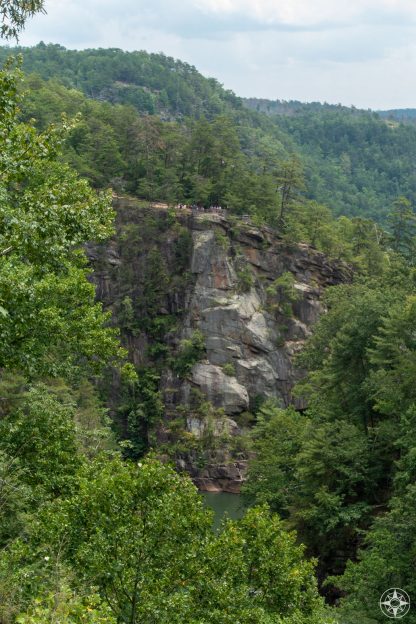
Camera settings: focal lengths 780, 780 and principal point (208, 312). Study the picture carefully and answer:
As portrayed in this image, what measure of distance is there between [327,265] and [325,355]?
1804 centimetres

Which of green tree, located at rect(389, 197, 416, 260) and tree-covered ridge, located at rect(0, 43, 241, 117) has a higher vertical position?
tree-covered ridge, located at rect(0, 43, 241, 117)

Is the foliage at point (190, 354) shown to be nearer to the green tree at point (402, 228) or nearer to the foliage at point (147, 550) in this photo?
the green tree at point (402, 228)

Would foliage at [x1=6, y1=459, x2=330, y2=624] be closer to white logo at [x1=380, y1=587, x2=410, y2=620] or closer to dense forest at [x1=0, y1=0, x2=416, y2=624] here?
dense forest at [x1=0, y1=0, x2=416, y2=624]

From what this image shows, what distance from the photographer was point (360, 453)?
95.8ft

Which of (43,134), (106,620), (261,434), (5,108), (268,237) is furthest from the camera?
(268,237)

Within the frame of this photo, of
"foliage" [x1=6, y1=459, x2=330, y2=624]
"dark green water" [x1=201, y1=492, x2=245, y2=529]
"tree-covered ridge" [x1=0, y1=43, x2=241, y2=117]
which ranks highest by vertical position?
"tree-covered ridge" [x1=0, y1=43, x2=241, y2=117]

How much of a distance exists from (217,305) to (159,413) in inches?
356

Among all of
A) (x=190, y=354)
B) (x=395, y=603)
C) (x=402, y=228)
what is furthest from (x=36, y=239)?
(x=402, y=228)

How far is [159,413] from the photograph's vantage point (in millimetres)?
57344

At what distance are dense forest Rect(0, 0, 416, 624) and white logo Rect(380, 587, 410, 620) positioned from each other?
229 millimetres

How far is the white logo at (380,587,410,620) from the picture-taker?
1805 centimetres

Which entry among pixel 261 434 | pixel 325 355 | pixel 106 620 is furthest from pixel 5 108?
pixel 325 355

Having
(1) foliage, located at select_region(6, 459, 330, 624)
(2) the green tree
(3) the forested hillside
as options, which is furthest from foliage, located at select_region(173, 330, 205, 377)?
(3) the forested hillside

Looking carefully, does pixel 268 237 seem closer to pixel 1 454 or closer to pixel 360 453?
pixel 360 453
